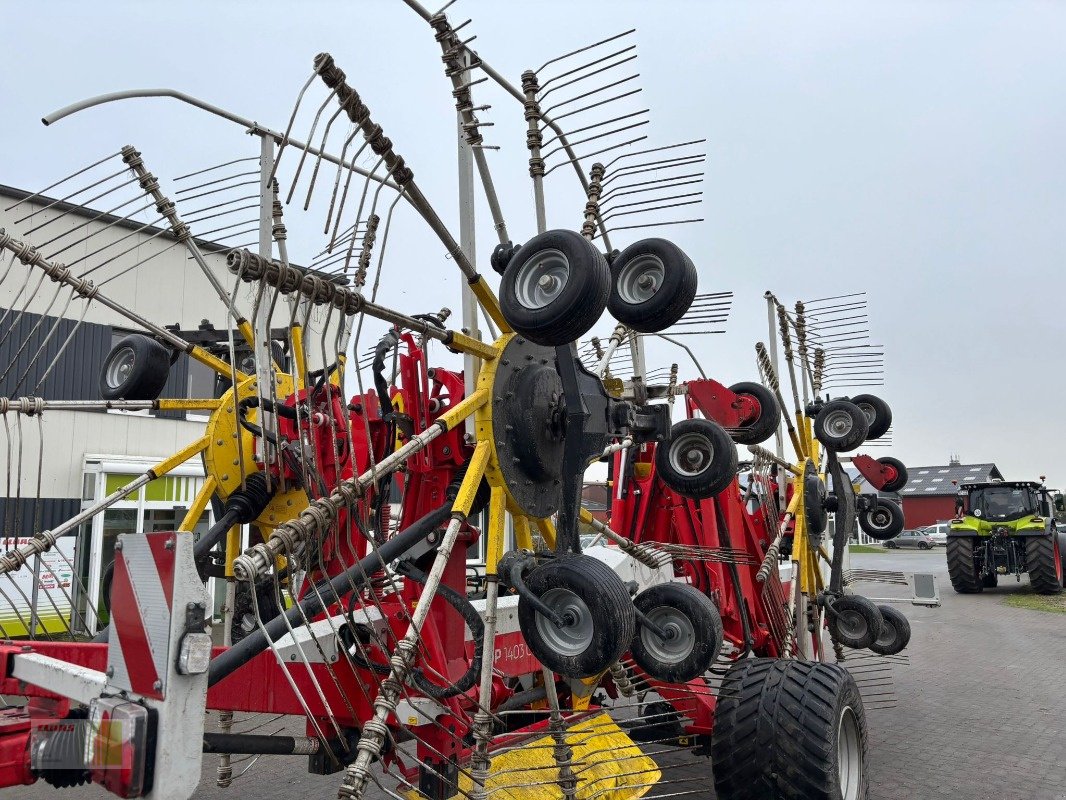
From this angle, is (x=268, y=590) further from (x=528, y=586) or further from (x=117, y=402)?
(x=528, y=586)

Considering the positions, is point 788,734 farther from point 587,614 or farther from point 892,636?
point 892,636

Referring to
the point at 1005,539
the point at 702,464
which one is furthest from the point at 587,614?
the point at 1005,539

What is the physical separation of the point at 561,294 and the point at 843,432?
4901 millimetres

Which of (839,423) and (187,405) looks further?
(839,423)

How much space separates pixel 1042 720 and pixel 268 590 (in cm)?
720

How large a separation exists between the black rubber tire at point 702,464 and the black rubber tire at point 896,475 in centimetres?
490

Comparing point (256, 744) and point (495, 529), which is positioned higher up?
point (495, 529)

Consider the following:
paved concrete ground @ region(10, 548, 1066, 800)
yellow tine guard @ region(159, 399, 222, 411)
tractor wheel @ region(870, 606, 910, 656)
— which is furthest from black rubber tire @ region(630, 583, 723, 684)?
tractor wheel @ region(870, 606, 910, 656)

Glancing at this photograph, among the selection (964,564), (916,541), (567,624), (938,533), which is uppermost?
(567,624)

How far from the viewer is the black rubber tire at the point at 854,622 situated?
7.06 meters

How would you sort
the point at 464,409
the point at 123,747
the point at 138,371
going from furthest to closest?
the point at 138,371, the point at 464,409, the point at 123,747

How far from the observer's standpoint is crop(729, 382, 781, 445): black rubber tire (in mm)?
6086

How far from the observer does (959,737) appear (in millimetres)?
7480

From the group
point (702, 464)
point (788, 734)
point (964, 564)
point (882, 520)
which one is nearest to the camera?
point (788, 734)
